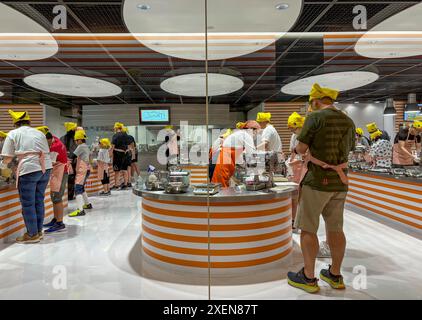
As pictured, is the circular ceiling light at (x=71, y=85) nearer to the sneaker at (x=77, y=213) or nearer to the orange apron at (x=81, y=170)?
the orange apron at (x=81, y=170)

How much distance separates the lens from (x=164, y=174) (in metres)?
3.09

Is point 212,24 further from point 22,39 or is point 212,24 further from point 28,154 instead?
point 22,39

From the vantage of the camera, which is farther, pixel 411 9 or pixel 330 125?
pixel 411 9

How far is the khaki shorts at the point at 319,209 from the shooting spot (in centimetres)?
221

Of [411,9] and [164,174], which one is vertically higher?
[411,9]

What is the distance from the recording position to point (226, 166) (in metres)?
3.62

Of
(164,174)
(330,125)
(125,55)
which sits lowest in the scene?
(164,174)

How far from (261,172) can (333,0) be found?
2.31m

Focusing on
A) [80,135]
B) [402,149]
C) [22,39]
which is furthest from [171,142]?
[402,149]

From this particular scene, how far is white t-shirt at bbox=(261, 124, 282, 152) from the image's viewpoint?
12.5 ft

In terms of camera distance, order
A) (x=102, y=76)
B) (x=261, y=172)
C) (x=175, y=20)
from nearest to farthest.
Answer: (x=261, y=172), (x=175, y=20), (x=102, y=76)

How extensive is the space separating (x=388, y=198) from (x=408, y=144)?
1.46m

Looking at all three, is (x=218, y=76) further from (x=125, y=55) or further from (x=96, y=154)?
(x=96, y=154)

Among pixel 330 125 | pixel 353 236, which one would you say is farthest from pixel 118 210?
pixel 330 125
